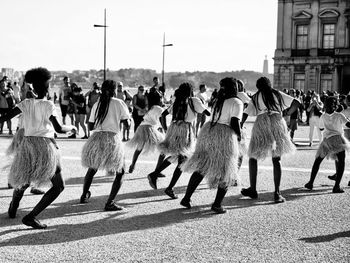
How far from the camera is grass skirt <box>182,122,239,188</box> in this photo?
262 inches

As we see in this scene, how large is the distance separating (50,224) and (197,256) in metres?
2.11

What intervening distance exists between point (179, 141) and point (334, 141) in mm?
2617

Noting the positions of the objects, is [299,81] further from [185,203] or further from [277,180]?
[185,203]

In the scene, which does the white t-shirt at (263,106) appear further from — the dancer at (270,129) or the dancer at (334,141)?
the dancer at (334,141)

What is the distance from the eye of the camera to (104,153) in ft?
22.4

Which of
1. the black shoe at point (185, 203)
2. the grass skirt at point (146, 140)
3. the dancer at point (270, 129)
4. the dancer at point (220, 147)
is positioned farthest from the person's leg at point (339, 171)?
the grass skirt at point (146, 140)

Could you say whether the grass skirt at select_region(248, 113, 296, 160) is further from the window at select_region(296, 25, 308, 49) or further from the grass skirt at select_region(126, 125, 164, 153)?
the window at select_region(296, 25, 308, 49)

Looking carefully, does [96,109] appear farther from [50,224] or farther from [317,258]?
[317,258]

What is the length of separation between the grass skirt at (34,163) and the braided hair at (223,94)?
2219mm

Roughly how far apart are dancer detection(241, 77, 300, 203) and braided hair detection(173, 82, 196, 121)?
0.95m

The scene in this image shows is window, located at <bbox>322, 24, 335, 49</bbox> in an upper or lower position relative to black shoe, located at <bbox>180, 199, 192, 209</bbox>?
upper

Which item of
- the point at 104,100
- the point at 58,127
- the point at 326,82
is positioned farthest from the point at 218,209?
the point at 326,82

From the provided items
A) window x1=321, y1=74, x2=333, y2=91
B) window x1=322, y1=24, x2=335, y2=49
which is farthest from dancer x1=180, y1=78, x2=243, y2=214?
window x1=322, y1=24, x2=335, y2=49

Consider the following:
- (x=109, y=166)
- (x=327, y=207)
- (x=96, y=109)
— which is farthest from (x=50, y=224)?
(x=327, y=207)
